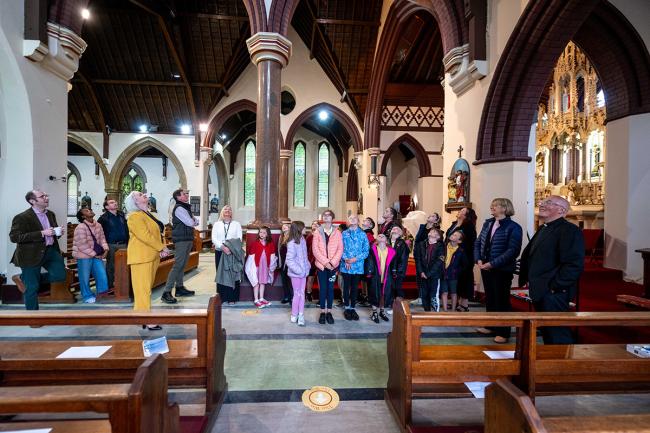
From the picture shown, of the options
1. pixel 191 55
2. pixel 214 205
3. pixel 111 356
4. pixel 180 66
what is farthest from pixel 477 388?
pixel 214 205

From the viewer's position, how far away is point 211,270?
8.16 m

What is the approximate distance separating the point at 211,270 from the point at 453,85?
6405 mm

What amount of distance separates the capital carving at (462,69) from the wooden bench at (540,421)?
17.2ft

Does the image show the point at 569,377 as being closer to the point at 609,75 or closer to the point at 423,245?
the point at 423,245

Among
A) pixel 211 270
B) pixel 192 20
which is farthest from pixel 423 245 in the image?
pixel 192 20

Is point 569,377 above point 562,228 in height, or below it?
below

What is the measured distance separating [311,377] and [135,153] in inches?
545

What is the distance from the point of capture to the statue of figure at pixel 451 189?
19.5 feet

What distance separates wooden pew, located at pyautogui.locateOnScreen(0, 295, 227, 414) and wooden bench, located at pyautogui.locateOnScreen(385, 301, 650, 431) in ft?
3.75

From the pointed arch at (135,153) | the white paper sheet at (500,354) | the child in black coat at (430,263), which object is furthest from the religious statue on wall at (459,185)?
the pointed arch at (135,153)

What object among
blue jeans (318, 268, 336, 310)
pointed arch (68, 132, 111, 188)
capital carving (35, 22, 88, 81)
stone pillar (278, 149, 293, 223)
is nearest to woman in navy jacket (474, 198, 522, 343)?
blue jeans (318, 268, 336, 310)

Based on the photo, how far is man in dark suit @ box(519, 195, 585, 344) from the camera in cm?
265

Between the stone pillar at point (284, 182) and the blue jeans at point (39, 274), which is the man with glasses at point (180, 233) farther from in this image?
the stone pillar at point (284, 182)

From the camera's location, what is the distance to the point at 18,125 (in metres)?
4.83
